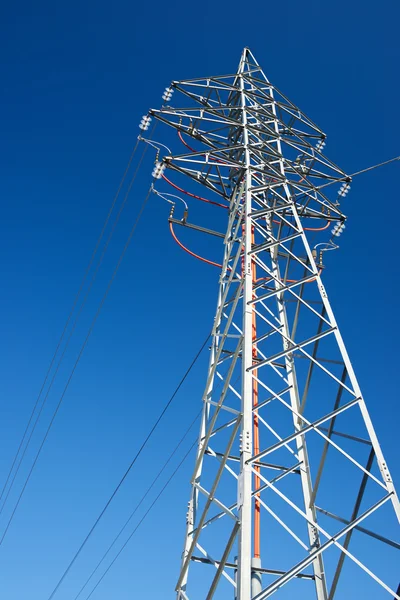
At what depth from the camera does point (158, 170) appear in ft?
37.5

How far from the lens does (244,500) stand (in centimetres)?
527

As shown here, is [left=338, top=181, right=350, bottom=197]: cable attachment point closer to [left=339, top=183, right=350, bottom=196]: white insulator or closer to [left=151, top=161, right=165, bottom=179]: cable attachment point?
[left=339, top=183, right=350, bottom=196]: white insulator

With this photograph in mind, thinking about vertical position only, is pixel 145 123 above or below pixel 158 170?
above

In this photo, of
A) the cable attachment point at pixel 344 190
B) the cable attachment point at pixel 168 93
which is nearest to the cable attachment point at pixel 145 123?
the cable attachment point at pixel 168 93

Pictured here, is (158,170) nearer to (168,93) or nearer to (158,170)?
(158,170)

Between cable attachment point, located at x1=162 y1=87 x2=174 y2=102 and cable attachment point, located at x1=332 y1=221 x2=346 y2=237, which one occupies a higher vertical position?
cable attachment point, located at x1=162 y1=87 x2=174 y2=102

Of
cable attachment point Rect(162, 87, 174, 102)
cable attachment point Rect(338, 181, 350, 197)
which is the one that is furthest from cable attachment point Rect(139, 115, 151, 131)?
cable attachment point Rect(338, 181, 350, 197)

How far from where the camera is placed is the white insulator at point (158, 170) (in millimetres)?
11406

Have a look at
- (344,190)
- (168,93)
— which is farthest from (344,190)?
(168,93)

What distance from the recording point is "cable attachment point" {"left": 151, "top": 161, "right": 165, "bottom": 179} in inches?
449

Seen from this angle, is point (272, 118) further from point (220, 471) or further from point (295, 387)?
point (220, 471)

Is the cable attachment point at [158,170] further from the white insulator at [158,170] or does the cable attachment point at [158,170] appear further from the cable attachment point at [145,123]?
the cable attachment point at [145,123]

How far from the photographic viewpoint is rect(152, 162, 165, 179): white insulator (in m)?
11.4

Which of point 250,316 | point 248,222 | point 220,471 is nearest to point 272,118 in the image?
point 248,222
